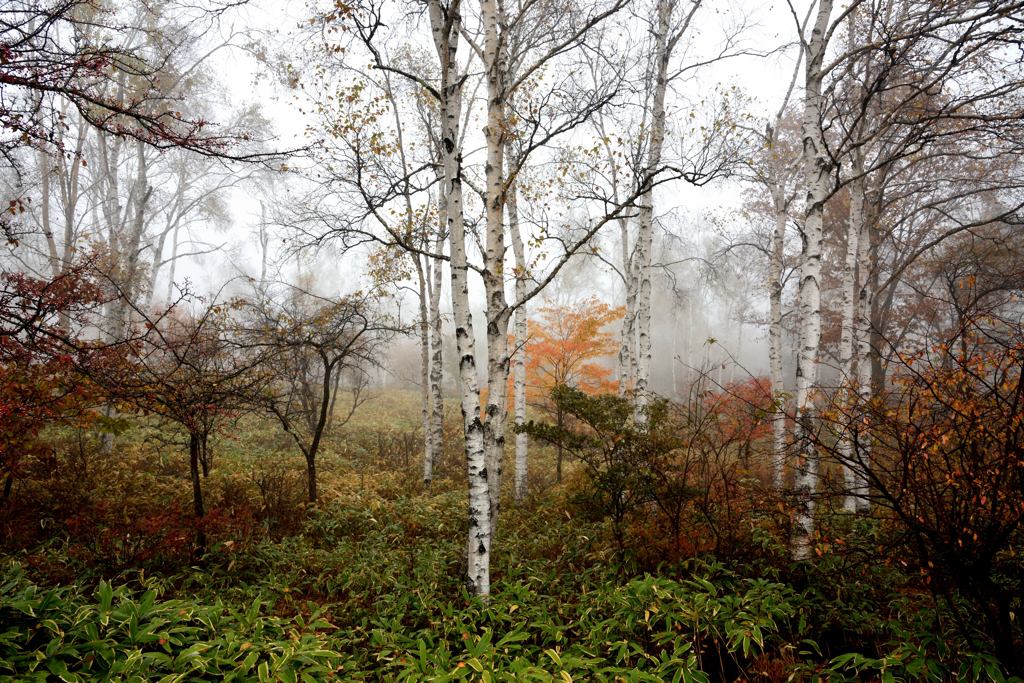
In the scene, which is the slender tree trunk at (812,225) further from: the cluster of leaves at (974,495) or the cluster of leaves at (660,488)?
the cluster of leaves at (974,495)

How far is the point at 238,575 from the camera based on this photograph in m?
5.29

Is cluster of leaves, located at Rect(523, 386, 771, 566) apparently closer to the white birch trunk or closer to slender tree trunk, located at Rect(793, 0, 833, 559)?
slender tree trunk, located at Rect(793, 0, 833, 559)

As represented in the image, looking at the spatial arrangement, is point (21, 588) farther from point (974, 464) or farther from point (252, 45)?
point (252, 45)

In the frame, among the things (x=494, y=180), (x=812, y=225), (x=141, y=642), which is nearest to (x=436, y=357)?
(x=494, y=180)

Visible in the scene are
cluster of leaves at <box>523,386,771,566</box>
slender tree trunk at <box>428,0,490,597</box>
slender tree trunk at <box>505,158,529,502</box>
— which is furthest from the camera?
slender tree trunk at <box>505,158,529,502</box>

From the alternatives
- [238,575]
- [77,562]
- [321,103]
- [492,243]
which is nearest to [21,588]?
[77,562]

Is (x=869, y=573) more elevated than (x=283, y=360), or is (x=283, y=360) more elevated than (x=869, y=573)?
(x=283, y=360)

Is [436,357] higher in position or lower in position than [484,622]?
higher

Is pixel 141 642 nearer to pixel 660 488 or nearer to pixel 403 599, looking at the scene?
pixel 403 599

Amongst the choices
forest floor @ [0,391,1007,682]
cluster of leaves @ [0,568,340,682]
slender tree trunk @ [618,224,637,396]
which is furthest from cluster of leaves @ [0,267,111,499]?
slender tree trunk @ [618,224,637,396]

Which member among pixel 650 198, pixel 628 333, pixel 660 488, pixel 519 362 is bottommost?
pixel 660 488

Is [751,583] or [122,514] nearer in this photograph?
[751,583]

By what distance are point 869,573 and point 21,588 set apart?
8.66 m

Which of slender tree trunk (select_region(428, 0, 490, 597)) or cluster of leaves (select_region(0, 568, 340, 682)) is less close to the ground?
slender tree trunk (select_region(428, 0, 490, 597))
